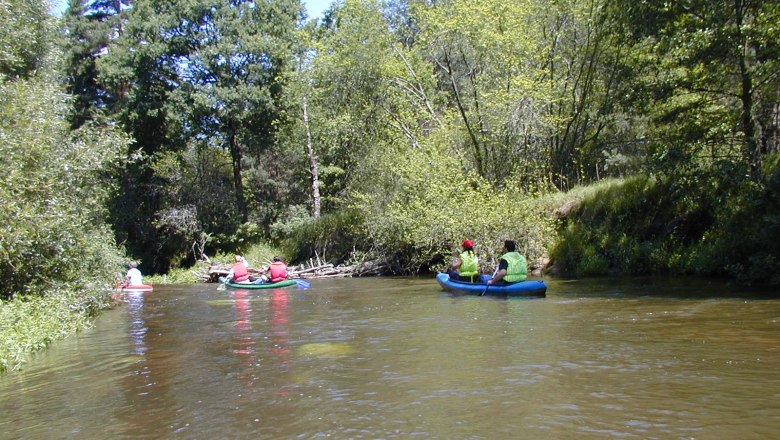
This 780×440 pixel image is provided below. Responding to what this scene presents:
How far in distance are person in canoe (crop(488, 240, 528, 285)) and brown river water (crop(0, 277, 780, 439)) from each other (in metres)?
1.62

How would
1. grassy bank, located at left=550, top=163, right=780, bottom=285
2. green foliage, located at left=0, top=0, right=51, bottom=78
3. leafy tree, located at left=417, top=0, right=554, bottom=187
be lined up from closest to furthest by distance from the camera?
green foliage, located at left=0, top=0, right=51, bottom=78
grassy bank, located at left=550, top=163, right=780, bottom=285
leafy tree, located at left=417, top=0, right=554, bottom=187

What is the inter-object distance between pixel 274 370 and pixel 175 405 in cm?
149

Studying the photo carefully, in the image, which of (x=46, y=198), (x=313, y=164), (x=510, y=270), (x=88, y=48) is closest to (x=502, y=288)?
(x=510, y=270)

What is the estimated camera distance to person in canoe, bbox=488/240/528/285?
13.6 m

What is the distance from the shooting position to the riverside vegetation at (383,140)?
41.4 ft

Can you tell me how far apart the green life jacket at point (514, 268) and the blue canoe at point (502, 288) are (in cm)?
20

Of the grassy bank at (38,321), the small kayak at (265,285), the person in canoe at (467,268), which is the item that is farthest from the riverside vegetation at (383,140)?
the person in canoe at (467,268)

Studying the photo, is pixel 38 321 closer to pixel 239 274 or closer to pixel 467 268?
pixel 467 268

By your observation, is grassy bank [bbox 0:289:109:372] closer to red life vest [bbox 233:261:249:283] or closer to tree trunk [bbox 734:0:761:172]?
red life vest [bbox 233:261:249:283]

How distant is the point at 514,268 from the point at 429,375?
23.9 feet

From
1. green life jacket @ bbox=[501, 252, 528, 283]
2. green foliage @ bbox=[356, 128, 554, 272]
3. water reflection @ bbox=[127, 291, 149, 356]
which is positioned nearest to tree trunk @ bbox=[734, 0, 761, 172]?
green life jacket @ bbox=[501, 252, 528, 283]

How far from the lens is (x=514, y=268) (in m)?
13.7

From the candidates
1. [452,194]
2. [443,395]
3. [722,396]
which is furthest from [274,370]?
[452,194]

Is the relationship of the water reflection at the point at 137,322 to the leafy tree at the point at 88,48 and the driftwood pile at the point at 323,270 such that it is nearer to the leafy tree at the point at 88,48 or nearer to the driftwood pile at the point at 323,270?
the driftwood pile at the point at 323,270
